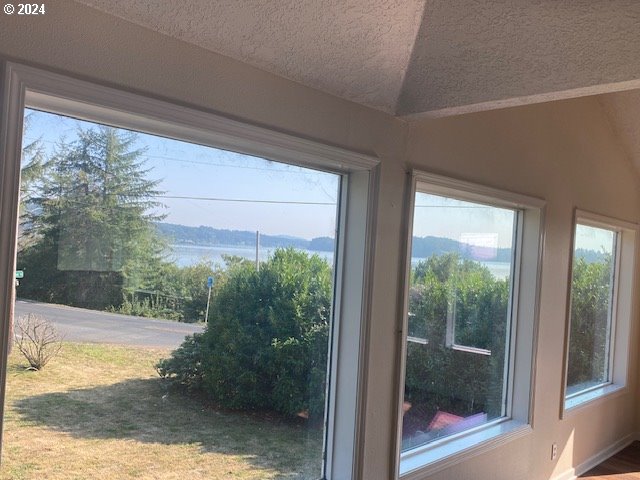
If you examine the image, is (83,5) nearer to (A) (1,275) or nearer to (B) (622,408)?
(A) (1,275)

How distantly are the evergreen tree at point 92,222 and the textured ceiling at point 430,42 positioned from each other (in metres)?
0.42

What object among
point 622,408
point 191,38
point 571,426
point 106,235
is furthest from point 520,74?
point 622,408

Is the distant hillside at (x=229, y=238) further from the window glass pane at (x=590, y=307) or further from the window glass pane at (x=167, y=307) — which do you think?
the window glass pane at (x=590, y=307)

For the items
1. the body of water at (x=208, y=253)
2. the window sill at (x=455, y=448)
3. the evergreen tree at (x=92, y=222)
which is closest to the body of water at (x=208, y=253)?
the body of water at (x=208, y=253)

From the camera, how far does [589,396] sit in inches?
172

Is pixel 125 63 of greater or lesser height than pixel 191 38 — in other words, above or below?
below

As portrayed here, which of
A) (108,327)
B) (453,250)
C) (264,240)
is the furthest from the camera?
(453,250)

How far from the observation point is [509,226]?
3.56 meters

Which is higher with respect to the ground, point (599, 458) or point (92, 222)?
point (92, 222)

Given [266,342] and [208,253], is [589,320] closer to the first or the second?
[266,342]

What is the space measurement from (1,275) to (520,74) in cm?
185

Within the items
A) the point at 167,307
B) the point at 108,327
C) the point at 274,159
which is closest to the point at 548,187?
the point at 274,159

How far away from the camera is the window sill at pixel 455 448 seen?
107 inches

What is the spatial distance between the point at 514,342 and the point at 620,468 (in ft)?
5.52
